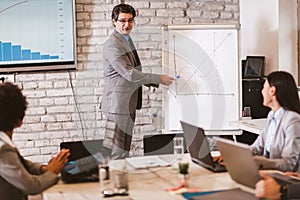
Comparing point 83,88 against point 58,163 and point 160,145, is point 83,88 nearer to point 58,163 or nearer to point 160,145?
point 160,145

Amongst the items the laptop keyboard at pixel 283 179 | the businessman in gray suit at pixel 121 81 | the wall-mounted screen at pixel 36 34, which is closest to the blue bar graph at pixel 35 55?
the wall-mounted screen at pixel 36 34

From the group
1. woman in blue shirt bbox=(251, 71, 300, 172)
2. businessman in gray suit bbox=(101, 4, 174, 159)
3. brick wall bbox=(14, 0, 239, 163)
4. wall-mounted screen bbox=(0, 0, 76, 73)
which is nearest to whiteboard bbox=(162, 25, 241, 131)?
brick wall bbox=(14, 0, 239, 163)

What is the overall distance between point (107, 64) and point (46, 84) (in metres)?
0.90

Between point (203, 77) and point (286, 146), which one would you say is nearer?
point (286, 146)

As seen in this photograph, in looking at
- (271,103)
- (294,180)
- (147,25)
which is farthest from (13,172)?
(147,25)

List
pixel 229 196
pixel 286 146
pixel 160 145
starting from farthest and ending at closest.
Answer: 1. pixel 160 145
2. pixel 286 146
3. pixel 229 196

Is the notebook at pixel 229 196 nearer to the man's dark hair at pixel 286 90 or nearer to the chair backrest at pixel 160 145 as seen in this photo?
the man's dark hair at pixel 286 90

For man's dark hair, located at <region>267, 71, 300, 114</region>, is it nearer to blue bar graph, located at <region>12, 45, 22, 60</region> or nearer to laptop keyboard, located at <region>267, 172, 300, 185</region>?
laptop keyboard, located at <region>267, 172, 300, 185</region>

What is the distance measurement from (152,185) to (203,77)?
7.05 ft

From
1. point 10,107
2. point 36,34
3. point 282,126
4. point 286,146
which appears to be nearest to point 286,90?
point 282,126

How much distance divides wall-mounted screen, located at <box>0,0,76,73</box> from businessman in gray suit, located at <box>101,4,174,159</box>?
29.4 inches

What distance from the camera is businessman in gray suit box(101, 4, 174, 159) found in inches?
143

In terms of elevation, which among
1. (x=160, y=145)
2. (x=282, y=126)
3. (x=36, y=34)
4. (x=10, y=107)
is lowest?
(x=160, y=145)

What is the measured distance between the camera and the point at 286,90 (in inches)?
99.0
